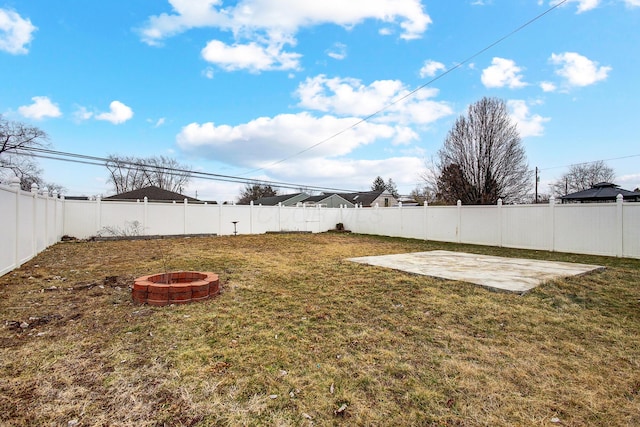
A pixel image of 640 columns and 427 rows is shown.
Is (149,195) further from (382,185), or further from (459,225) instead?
(382,185)

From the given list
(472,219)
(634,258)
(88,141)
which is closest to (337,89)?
(472,219)

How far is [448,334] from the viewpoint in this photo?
2855 mm

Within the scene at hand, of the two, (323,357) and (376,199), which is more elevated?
(376,199)

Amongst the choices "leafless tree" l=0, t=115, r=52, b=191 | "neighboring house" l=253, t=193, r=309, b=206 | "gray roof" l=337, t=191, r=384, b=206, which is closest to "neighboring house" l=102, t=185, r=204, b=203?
"leafless tree" l=0, t=115, r=52, b=191

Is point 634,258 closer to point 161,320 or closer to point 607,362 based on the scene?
point 607,362

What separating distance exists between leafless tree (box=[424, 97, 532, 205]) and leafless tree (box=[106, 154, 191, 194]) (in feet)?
90.4

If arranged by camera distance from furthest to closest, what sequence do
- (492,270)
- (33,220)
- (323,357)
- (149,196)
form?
1. (149,196)
2. (33,220)
3. (492,270)
4. (323,357)

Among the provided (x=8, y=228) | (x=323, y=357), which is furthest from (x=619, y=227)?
(x=8, y=228)

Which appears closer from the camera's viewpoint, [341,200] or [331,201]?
[331,201]

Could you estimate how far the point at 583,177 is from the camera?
32.6m

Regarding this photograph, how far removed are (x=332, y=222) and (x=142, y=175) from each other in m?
27.4

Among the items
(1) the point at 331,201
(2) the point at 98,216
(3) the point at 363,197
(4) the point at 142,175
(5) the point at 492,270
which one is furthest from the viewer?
(3) the point at 363,197

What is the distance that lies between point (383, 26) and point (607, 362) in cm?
950

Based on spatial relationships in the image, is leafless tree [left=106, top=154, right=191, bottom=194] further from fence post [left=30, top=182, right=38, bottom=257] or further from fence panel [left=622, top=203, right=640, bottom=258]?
fence panel [left=622, top=203, right=640, bottom=258]
